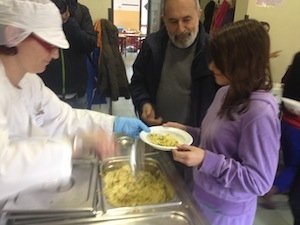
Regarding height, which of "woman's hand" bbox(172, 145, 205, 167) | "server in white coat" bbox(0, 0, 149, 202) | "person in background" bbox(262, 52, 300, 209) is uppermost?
"server in white coat" bbox(0, 0, 149, 202)

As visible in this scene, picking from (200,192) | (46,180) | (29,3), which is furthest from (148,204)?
(29,3)

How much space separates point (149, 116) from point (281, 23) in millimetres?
1672

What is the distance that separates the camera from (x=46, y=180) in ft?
2.42

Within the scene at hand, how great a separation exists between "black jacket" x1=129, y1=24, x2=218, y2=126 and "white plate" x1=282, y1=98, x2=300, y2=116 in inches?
36.1

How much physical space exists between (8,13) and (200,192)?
2.67ft

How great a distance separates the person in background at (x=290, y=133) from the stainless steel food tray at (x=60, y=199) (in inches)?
62.0

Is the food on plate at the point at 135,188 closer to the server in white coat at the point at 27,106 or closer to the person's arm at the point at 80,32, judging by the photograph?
the server in white coat at the point at 27,106

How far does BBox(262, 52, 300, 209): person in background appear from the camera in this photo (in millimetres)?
2080

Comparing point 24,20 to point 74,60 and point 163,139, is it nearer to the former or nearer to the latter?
point 163,139

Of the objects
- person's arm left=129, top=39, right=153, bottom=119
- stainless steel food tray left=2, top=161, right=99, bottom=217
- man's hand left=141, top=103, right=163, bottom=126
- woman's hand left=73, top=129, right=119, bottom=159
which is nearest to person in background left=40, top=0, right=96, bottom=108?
person's arm left=129, top=39, right=153, bottom=119

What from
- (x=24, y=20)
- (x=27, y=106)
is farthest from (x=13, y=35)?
(x=27, y=106)

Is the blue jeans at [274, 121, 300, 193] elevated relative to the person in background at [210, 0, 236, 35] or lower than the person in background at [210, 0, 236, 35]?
lower

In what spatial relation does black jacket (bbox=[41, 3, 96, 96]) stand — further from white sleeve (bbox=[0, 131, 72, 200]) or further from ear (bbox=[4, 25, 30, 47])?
white sleeve (bbox=[0, 131, 72, 200])

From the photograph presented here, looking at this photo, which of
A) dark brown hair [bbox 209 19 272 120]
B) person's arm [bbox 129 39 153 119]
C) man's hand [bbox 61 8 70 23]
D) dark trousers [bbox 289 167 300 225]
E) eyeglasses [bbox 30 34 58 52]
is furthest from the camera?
man's hand [bbox 61 8 70 23]
